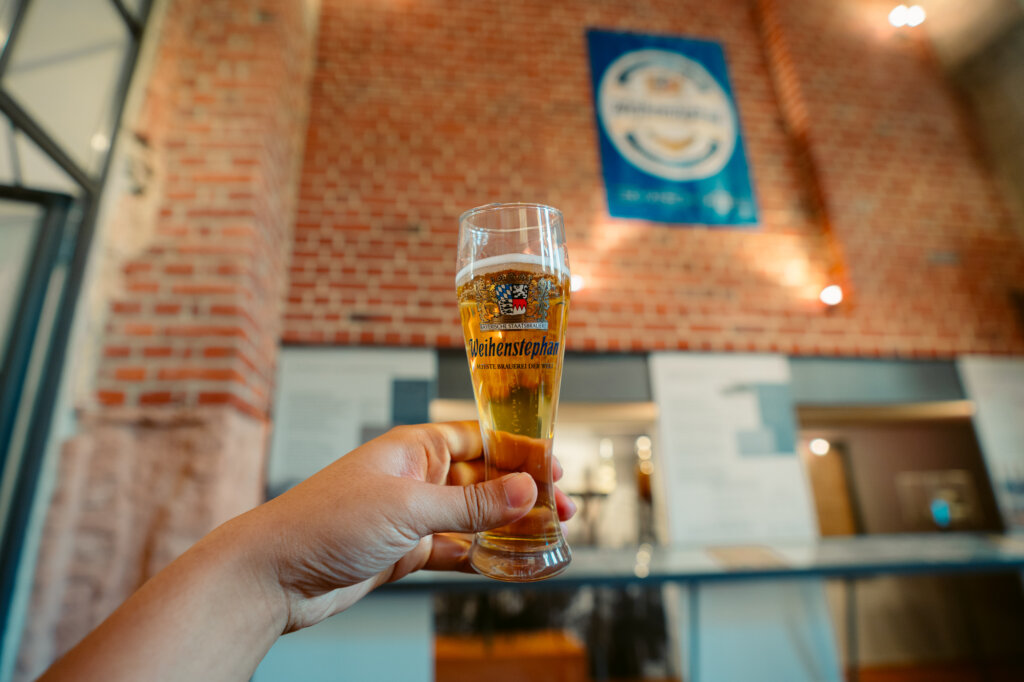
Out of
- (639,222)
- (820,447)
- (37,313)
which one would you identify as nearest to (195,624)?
(37,313)

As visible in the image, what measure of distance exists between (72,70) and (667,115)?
2.69m

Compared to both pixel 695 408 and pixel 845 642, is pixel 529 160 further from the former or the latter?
pixel 845 642

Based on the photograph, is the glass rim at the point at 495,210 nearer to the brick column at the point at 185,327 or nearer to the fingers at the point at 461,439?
the fingers at the point at 461,439

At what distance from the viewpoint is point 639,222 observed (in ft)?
8.98

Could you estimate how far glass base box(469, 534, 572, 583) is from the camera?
1.95 feet

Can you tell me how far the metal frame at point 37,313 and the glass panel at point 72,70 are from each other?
0.12ft

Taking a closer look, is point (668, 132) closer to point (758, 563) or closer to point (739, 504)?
point (739, 504)

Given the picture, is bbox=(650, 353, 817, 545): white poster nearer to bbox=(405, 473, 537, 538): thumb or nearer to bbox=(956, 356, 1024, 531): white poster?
Result: bbox=(956, 356, 1024, 531): white poster

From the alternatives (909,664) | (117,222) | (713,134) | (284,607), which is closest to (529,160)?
(713,134)

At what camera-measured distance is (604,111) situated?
2.91 metres

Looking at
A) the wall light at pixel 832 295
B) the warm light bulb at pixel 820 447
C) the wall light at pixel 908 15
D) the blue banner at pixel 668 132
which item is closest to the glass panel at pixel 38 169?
the blue banner at pixel 668 132

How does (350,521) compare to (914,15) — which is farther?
(914,15)

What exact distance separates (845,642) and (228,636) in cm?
451

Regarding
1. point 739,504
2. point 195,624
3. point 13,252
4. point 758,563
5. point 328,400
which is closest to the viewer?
point 195,624
